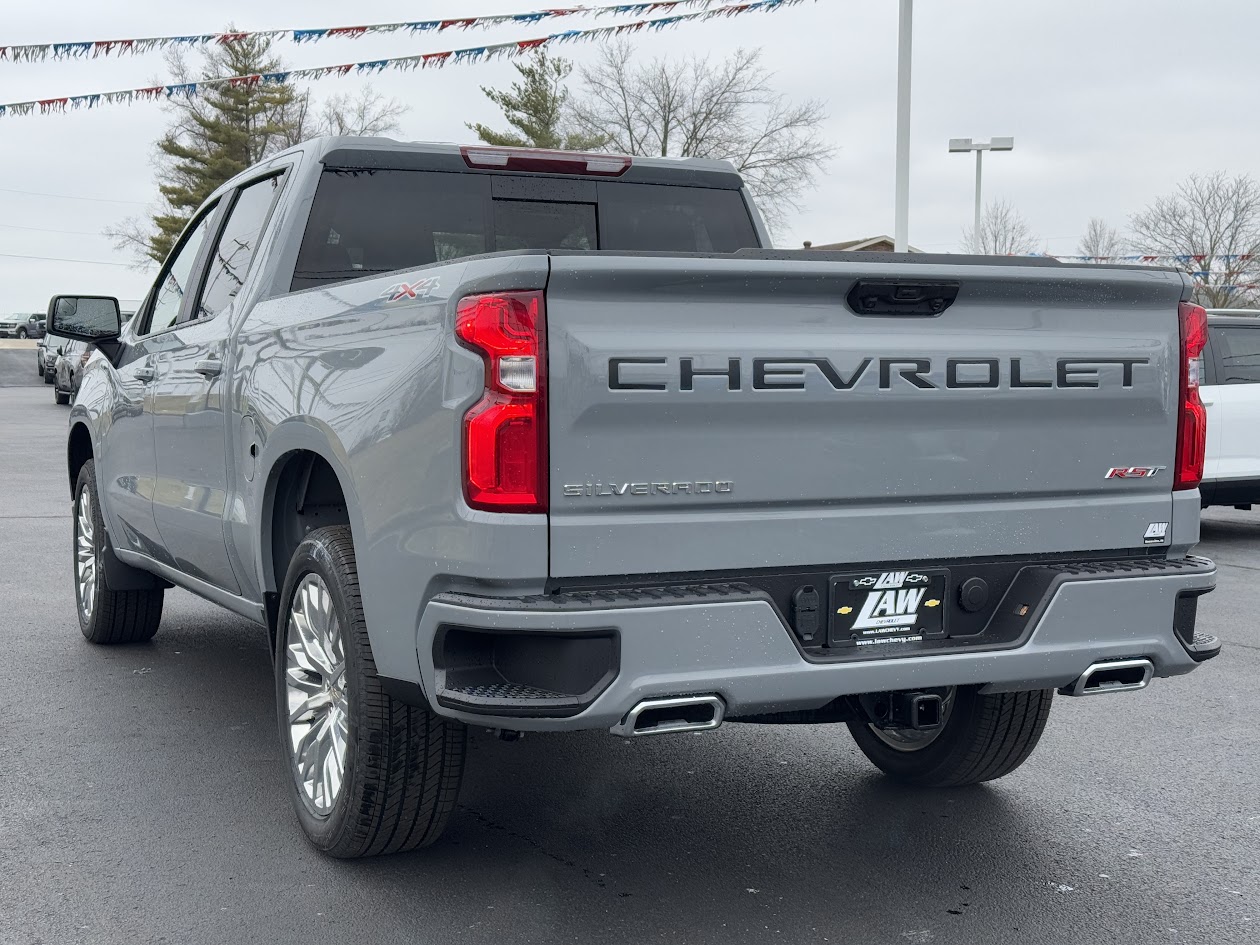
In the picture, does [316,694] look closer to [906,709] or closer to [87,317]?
[906,709]

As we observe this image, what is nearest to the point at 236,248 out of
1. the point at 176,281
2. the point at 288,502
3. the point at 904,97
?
the point at 176,281

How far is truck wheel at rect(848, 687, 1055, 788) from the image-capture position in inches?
177

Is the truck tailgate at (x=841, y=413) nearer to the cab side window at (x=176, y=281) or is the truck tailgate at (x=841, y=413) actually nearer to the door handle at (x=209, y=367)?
the door handle at (x=209, y=367)

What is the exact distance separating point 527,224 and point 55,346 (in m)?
33.2

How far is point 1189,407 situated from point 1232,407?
339 inches

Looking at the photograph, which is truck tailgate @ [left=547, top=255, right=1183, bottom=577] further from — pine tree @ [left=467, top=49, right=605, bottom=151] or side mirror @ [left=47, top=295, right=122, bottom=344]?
pine tree @ [left=467, top=49, right=605, bottom=151]

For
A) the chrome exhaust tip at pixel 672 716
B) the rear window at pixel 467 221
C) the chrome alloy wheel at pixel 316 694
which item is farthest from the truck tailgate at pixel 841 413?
the rear window at pixel 467 221

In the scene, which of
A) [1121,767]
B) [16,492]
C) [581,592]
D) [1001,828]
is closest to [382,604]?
[581,592]

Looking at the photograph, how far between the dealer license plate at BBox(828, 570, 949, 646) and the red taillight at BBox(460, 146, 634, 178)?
2.26 m

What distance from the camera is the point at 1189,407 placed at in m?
3.87

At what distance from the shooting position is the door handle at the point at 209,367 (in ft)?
16.0

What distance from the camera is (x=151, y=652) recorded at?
691cm

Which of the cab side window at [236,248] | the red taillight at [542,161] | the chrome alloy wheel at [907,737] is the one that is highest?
the red taillight at [542,161]

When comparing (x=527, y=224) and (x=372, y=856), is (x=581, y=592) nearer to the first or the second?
(x=372, y=856)
